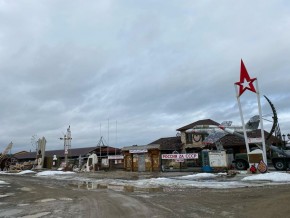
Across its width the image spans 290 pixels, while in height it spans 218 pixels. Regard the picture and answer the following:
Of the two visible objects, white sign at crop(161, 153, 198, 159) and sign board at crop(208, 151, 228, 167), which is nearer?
sign board at crop(208, 151, 228, 167)

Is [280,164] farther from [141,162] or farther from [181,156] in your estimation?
[141,162]

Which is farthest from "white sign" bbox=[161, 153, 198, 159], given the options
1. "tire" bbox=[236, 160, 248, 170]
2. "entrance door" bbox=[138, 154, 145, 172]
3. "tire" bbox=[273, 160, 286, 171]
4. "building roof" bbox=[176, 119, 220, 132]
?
"building roof" bbox=[176, 119, 220, 132]

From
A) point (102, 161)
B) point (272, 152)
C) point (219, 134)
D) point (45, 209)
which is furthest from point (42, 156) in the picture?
point (45, 209)

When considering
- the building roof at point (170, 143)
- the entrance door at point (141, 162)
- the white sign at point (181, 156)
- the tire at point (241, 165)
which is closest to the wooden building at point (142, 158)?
the entrance door at point (141, 162)

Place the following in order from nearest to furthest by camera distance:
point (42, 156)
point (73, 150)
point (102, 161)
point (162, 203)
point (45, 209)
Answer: point (45, 209), point (162, 203), point (102, 161), point (42, 156), point (73, 150)

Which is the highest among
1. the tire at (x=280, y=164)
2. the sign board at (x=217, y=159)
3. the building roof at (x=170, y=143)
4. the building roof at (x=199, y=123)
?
the building roof at (x=199, y=123)

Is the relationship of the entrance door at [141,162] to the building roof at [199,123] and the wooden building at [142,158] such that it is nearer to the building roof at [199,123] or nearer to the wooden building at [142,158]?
the wooden building at [142,158]

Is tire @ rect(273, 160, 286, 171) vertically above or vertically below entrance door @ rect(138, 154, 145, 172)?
below

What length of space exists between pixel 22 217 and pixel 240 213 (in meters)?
6.24

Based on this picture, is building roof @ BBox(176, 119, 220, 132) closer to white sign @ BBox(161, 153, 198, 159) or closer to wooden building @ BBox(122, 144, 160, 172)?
wooden building @ BBox(122, 144, 160, 172)

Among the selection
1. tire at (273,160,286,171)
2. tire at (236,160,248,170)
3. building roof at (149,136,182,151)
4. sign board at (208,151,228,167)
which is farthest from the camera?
building roof at (149,136,182,151)

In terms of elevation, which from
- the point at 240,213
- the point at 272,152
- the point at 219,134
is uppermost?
the point at 219,134

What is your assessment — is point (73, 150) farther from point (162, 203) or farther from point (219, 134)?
point (162, 203)

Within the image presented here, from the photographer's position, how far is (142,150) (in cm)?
4244
